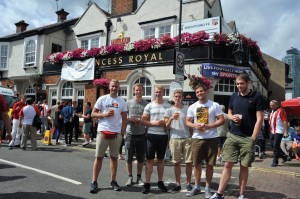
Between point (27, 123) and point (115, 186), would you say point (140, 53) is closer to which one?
point (27, 123)

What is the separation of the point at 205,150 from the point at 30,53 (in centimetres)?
1891

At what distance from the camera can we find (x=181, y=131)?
18.0 feet

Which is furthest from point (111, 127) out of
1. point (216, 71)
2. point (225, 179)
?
point (216, 71)

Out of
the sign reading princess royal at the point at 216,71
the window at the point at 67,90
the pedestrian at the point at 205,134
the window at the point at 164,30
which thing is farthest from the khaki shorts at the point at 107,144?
the window at the point at 67,90

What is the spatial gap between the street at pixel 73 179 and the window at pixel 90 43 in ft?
37.7

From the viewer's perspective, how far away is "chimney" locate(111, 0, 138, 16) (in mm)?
18422

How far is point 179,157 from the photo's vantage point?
17.7ft

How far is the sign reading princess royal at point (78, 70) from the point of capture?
17.5 metres

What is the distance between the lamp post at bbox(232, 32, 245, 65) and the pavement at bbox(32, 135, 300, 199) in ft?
16.2

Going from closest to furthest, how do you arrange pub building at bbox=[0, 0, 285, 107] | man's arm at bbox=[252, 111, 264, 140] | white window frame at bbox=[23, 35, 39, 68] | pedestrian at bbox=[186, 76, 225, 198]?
1. man's arm at bbox=[252, 111, 264, 140]
2. pedestrian at bbox=[186, 76, 225, 198]
3. pub building at bbox=[0, 0, 285, 107]
4. white window frame at bbox=[23, 35, 39, 68]

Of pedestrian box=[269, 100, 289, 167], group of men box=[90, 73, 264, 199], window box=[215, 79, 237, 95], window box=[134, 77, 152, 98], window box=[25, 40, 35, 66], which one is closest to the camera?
group of men box=[90, 73, 264, 199]

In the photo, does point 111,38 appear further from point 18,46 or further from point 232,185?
point 232,185

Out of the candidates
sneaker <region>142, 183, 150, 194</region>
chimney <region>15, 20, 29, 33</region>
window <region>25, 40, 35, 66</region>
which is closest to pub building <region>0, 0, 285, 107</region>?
window <region>25, 40, 35, 66</region>

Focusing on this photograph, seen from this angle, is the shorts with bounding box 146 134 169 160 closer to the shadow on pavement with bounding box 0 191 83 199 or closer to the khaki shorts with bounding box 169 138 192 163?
the khaki shorts with bounding box 169 138 192 163
